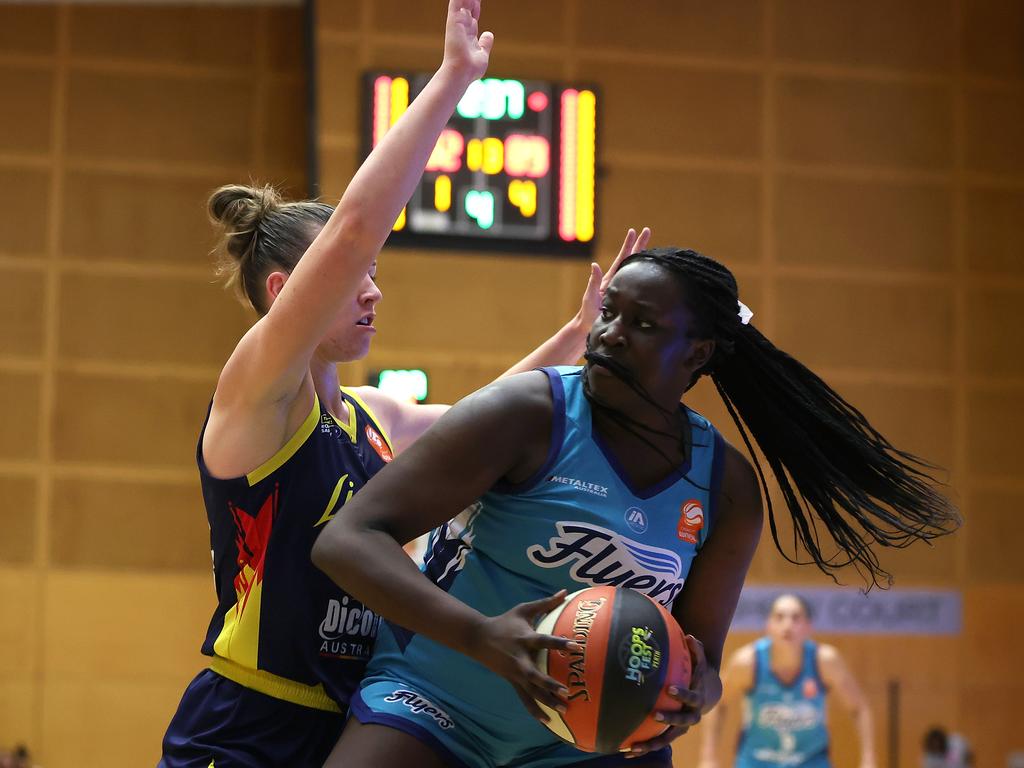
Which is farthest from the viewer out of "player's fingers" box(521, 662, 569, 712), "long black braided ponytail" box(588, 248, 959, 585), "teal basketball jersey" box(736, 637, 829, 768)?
A: "teal basketball jersey" box(736, 637, 829, 768)

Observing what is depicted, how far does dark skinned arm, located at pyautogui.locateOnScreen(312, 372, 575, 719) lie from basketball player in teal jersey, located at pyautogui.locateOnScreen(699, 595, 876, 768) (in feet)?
14.9

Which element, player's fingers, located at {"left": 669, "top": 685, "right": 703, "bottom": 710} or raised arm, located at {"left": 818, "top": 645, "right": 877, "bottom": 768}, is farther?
raised arm, located at {"left": 818, "top": 645, "right": 877, "bottom": 768}

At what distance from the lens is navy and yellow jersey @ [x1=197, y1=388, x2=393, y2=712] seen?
2.26 m

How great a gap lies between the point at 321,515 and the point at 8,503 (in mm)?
6601

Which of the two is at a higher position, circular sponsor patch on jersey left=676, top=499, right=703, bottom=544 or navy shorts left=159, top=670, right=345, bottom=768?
circular sponsor patch on jersey left=676, top=499, right=703, bottom=544

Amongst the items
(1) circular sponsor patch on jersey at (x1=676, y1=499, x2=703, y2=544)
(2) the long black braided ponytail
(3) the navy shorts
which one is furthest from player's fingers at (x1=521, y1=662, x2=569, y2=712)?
(2) the long black braided ponytail

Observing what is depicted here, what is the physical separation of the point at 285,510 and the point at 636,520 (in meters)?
0.58

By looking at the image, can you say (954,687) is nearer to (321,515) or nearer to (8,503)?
(8,503)

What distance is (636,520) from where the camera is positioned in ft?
7.16

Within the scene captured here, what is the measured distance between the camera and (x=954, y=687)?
8.16 m

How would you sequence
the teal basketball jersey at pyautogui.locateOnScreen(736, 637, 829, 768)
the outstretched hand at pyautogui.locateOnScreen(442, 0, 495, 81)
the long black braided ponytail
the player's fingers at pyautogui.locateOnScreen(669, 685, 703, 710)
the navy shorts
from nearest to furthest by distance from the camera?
the player's fingers at pyautogui.locateOnScreen(669, 685, 703, 710) < the outstretched hand at pyautogui.locateOnScreen(442, 0, 495, 81) < the navy shorts < the long black braided ponytail < the teal basketball jersey at pyautogui.locateOnScreen(736, 637, 829, 768)

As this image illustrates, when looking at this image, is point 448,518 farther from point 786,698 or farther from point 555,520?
point 786,698

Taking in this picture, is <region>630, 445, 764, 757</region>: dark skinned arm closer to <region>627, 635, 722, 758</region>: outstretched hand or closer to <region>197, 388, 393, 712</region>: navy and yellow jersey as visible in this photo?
<region>627, 635, 722, 758</region>: outstretched hand

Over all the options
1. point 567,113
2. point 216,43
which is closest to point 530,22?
point 567,113
